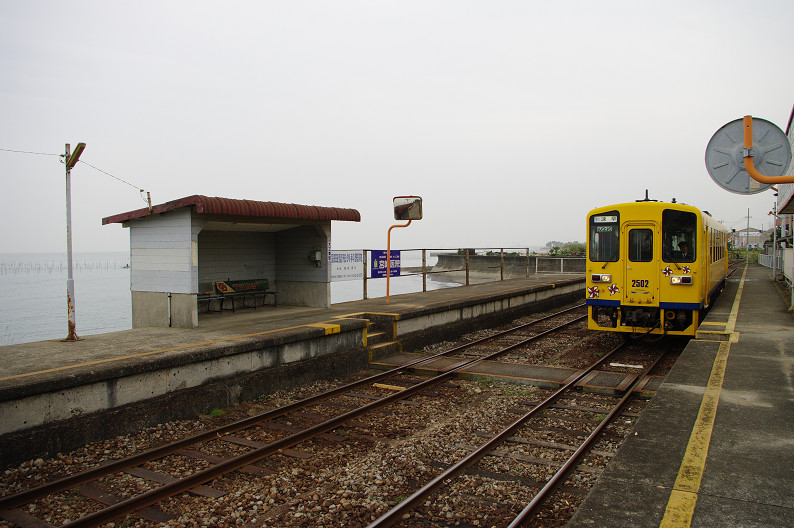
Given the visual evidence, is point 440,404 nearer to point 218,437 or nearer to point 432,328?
point 218,437

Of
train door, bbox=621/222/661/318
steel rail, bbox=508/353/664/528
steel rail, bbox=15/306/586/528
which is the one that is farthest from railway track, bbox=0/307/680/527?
train door, bbox=621/222/661/318

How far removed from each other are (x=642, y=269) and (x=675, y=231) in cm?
93

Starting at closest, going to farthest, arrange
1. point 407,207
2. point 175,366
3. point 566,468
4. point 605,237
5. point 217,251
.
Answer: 1. point 566,468
2. point 175,366
3. point 605,237
4. point 217,251
5. point 407,207

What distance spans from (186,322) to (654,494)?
7.62 metres

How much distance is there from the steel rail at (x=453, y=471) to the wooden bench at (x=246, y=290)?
6850mm

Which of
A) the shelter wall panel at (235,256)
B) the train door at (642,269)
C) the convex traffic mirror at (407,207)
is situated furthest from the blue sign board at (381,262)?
the train door at (642,269)

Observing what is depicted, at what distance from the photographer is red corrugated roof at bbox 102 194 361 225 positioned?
836 centimetres

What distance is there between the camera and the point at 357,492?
440 cm

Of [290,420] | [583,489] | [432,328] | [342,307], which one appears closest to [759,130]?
[583,489]

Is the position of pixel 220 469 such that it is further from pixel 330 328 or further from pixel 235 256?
pixel 235 256

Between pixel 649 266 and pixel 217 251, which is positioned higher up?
pixel 217 251

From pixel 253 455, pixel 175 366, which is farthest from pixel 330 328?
pixel 253 455

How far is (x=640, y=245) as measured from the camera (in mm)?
10102

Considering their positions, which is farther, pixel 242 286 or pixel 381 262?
pixel 381 262
